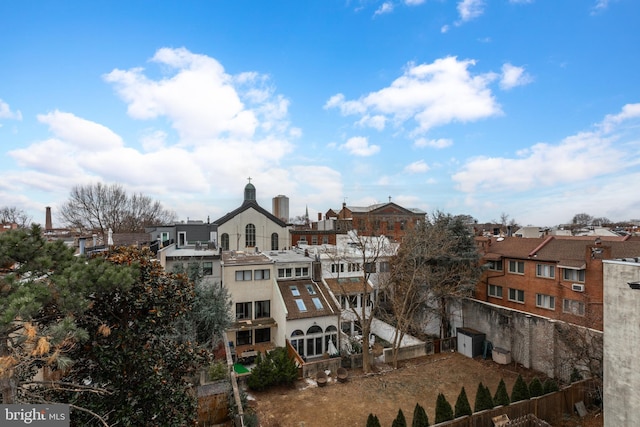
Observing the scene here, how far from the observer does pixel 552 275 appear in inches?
816

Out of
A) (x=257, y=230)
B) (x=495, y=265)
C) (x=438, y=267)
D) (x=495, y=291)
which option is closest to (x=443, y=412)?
(x=438, y=267)

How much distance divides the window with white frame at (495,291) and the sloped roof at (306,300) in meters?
12.5

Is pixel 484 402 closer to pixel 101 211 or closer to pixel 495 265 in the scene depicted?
pixel 495 265

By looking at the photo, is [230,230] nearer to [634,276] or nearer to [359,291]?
[359,291]

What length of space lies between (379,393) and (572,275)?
14.1 m

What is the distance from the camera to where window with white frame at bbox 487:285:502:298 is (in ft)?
79.5

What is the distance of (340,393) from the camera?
603 inches

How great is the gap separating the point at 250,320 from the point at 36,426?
668 inches

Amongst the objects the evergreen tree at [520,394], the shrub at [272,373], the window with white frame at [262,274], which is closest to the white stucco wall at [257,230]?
the window with white frame at [262,274]

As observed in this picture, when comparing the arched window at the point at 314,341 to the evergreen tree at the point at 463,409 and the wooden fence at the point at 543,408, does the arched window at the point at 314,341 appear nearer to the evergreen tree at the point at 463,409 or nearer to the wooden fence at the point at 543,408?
the evergreen tree at the point at 463,409

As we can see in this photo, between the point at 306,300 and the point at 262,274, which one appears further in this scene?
the point at 262,274

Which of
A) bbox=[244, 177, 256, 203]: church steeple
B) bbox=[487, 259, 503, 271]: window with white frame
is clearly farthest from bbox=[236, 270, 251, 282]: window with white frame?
bbox=[244, 177, 256, 203]: church steeple

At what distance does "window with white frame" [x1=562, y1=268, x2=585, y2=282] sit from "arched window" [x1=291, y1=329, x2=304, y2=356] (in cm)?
1667

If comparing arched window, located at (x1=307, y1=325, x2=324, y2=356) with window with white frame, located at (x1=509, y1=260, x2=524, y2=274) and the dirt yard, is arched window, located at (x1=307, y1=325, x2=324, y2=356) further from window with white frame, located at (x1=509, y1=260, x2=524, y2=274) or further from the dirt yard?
window with white frame, located at (x1=509, y1=260, x2=524, y2=274)
